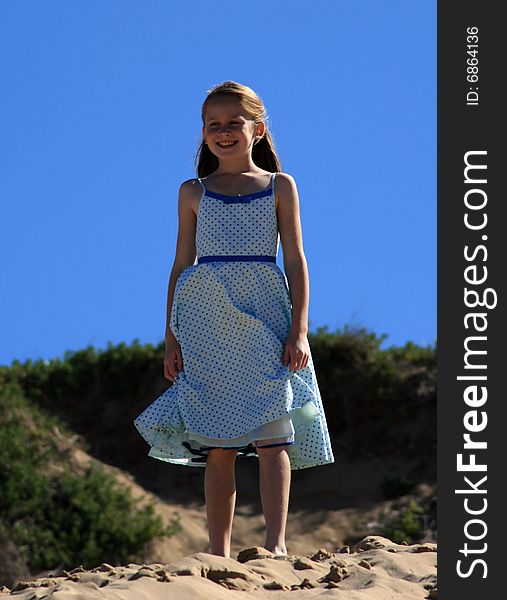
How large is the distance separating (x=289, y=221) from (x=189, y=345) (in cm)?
65

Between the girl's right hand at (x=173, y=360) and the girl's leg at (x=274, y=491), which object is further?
the girl's right hand at (x=173, y=360)

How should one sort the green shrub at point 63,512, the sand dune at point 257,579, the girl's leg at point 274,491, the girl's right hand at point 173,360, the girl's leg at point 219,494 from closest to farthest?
the sand dune at point 257,579 < the girl's leg at point 274,491 < the girl's leg at point 219,494 < the girl's right hand at point 173,360 < the green shrub at point 63,512

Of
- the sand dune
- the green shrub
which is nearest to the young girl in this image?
the sand dune

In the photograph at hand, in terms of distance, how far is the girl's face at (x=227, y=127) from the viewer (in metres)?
4.84

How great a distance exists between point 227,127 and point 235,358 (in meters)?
0.93

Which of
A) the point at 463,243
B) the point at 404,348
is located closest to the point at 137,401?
the point at 404,348

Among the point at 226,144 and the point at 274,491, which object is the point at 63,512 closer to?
the point at 274,491

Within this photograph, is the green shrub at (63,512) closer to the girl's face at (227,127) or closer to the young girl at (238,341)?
the young girl at (238,341)

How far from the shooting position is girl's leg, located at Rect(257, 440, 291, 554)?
15.3ft

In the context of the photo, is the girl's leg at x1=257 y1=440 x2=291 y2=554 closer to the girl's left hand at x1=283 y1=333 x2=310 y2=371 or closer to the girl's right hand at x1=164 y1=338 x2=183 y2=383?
the girl's left hand at x1=283 y1=333 x2=310 y2=371

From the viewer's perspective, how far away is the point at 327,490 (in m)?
10.8

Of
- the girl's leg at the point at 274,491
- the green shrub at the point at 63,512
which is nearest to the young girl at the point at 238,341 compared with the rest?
the girl's leg at the point at 274,491

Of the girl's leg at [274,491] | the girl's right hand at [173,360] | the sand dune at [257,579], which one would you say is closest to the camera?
the sand dune at [257,579]

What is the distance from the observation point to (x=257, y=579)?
13.2 feet
